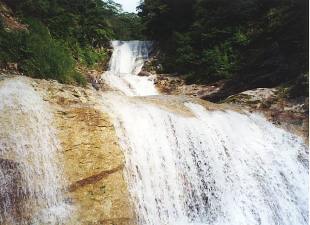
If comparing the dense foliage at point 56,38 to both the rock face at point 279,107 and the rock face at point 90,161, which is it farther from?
the rock face at point 279,107

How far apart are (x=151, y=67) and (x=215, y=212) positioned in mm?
10956

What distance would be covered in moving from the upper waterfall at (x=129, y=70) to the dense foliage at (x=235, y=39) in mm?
1184

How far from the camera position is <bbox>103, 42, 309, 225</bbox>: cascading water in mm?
8594

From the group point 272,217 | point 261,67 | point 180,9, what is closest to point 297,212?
point 272,217

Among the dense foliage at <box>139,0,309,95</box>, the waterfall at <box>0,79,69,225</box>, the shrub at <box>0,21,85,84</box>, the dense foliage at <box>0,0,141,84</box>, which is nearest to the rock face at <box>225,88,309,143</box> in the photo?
the dense foliage at <box>139,0,309,95</box>

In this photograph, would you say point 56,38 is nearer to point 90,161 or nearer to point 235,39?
point 235,39

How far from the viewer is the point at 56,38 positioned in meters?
17.0

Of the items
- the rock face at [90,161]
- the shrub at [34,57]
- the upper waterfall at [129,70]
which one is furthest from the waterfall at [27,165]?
the upper waterfall at [129,70]

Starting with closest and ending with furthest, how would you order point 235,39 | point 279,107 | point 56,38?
point 279,107 → point 56,38 → point 235,39

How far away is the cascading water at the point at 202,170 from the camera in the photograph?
8594mm

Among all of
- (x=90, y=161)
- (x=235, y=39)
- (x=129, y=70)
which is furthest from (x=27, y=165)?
(x=129, y=70)

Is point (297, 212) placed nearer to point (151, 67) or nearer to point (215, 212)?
point (215, 212)

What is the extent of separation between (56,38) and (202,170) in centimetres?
1000

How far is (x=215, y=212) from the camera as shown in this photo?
29.5 ft
